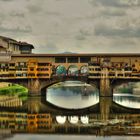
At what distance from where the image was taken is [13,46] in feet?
329

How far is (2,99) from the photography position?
240ft

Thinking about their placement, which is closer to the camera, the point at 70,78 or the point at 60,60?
the point at 70,78

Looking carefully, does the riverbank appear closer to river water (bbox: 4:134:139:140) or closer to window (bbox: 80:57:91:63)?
window (bbox: 80:57:91:63)

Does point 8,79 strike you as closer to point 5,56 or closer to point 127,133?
point 5,56

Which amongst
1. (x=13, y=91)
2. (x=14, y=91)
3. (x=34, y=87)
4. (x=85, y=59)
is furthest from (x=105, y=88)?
(x=14, y=91)

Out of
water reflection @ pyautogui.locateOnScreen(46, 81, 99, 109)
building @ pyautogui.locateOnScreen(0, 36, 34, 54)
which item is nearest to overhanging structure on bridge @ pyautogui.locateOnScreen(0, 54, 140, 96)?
water reflection @ pyautogui.locateOnScreen(46, 81, 99, 109)

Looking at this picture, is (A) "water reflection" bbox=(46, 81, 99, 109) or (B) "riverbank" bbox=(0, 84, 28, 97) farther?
(B) "riverbank" bbox=(0, 84, 28, 97)

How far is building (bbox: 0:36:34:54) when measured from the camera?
9194cm

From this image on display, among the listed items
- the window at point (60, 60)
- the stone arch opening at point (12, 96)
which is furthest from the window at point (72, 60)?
the stone arch opening at point (12, 96)

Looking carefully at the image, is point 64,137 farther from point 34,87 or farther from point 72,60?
point 72,60

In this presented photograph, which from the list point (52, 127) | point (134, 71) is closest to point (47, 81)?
point (134, 71)

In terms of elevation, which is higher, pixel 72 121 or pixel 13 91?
pixel 13 91

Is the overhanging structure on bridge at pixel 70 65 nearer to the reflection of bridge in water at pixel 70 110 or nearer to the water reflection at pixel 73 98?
the water reflection at pixel 73 98

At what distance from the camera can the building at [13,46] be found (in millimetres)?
91938
